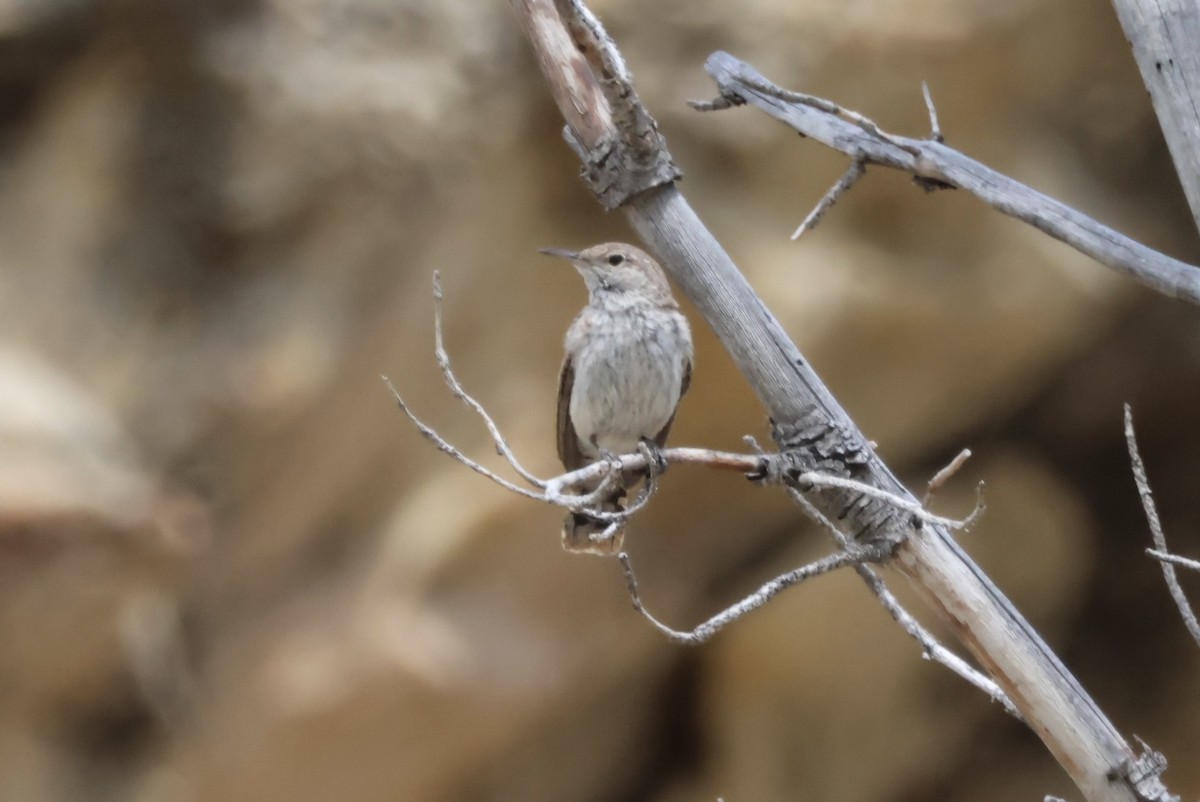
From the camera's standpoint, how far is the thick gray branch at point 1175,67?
2.09 m

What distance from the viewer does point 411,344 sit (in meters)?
5.46

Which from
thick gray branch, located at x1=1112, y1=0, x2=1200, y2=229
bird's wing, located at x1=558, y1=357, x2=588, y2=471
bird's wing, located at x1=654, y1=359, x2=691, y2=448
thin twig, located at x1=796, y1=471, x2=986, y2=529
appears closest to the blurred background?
bird's wing, located at x1=558, y1=357, x2=588, y2=471

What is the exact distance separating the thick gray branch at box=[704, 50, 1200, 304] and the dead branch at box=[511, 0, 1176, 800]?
0.04ft

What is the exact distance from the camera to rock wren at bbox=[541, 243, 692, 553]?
3984 mm

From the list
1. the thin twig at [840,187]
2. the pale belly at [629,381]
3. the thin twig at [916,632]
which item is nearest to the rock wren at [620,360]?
the pale belly at [629,381]

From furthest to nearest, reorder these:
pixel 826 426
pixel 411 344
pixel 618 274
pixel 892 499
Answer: pixel 411 344, pixel 618 274, pixel 826 426, pixel 892 499

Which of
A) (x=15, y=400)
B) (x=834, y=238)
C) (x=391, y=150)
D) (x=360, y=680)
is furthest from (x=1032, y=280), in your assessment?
(x=15, y=400)

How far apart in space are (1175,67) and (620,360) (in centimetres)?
216

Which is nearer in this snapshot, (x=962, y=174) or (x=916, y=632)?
(x=962, y=174)

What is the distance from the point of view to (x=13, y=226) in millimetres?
5305

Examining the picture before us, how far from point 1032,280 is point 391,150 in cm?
315

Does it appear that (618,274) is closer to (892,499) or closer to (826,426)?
(826,426)

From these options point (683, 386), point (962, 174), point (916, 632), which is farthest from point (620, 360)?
point (962, 174)

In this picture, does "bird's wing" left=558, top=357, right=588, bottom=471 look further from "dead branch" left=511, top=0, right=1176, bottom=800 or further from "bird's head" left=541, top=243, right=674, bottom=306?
"dead branch" left=511, top=0, right=1176, bottom=800
